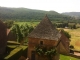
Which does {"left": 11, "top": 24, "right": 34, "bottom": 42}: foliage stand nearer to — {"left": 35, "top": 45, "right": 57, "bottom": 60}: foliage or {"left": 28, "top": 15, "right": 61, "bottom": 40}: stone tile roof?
{"left": 28, "top": 15, "right": 61, "bottom": 40}: stone tile roof

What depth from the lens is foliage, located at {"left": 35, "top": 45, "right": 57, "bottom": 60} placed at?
2500cm

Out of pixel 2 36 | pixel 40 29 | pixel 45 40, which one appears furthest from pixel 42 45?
pixel 2 36

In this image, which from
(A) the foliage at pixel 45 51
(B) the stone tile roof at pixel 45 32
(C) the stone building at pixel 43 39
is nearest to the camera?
(A) the foliage at pixel 45 51

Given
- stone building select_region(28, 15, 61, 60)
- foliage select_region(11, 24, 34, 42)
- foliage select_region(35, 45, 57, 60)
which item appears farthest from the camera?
foliage select_region(11, 24, 34, 42)

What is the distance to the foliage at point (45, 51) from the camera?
25.0 m

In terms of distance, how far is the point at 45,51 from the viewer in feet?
83.7

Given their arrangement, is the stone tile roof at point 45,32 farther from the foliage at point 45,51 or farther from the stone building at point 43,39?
the foliage at point 45,51

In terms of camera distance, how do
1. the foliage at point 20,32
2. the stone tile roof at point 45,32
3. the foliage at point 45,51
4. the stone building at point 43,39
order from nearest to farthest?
the foliage at point 45,51 → the stone building at point 43,39 → the stone tile roof at point 45,32 → the foliage at point 20,32

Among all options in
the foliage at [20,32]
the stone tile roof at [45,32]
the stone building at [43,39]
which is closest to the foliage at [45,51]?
the stone building at [43,39]

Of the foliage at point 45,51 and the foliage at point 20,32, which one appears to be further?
the foliage at point 20,32

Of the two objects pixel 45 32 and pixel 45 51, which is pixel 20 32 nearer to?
pixel 45 32

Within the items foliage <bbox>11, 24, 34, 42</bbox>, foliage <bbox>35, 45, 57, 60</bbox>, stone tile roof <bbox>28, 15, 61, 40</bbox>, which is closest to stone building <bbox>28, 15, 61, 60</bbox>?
stone tile roof <bbox>28, 15, 61, 40</bbox>

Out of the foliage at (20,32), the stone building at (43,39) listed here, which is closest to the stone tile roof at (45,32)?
the stone building at (43,39)

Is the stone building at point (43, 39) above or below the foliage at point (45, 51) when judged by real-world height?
above
